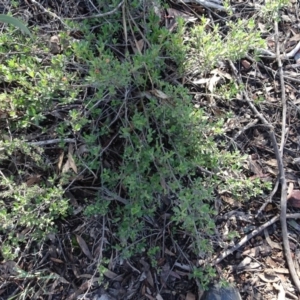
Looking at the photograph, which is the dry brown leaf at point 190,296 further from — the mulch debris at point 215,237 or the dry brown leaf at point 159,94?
the dry brown leaf at point 159,94

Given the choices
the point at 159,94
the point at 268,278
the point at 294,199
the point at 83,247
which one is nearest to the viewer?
the point at 159,94

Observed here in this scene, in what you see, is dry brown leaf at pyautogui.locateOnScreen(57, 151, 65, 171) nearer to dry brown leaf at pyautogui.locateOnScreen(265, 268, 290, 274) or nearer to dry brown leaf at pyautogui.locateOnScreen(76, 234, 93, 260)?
dry brown leaf at pyautogui.locateOnScreen(76, 234, 93, 260)

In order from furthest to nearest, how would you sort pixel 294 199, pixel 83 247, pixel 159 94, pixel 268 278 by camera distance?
pixel 294 199 → pixel 268 278 → pixel 83 247 → pixel 159 94

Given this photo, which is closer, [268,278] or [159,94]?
[159,94]

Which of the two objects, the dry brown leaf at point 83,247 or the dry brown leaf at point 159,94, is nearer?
the dry brown leaf at point 159,94

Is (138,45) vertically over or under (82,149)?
over

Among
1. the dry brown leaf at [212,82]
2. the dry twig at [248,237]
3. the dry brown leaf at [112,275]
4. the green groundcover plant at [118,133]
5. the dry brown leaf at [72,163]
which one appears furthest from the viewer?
the dry brown leaf at [212,82]

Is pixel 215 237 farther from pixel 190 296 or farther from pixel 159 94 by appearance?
pixel 159 94

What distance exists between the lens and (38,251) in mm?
2170

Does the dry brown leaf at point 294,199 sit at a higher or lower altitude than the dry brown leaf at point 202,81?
lower

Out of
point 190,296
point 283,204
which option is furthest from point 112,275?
point 283,204

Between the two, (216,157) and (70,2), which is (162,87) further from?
(70,2)

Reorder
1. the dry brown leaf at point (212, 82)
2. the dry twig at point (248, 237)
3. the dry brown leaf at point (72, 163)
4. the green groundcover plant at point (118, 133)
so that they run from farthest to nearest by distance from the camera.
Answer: the dry brown leaf at point (212, 82), the dry twig at point (248, 237), the dry brown leaf at point (72, 163), the green groundcover plant at point (118, 133)

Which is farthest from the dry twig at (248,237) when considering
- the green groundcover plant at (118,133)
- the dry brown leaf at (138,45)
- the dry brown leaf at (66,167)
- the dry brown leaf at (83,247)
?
the dry brown leaf at (138,45)
